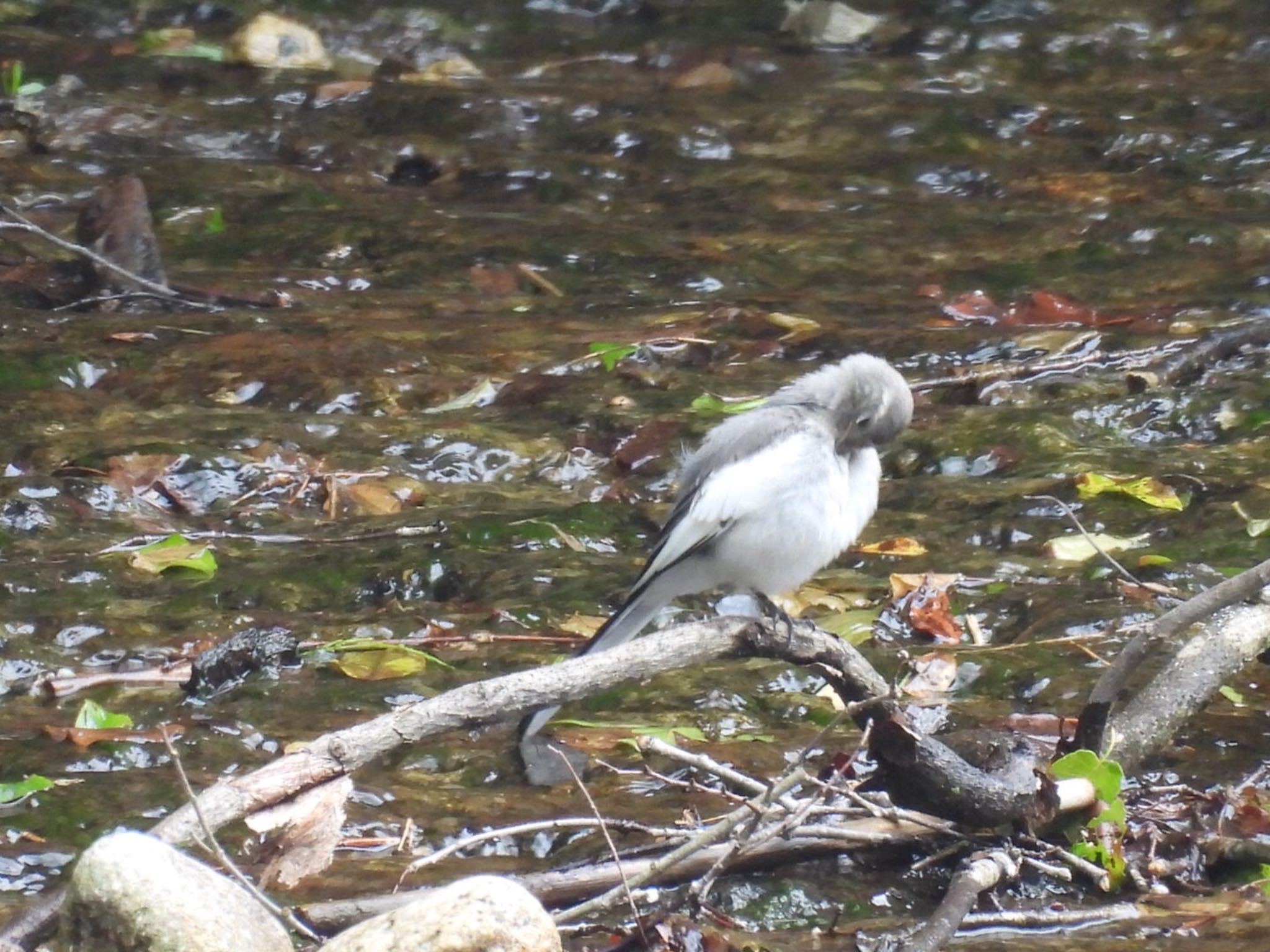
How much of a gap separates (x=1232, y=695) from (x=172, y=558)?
3.22 metres

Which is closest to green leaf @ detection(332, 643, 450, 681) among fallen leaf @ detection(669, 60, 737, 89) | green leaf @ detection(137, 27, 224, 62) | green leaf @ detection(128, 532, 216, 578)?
green leaf @ detection(128, 532, 216, 578)

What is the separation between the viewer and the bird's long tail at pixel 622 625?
4754mm

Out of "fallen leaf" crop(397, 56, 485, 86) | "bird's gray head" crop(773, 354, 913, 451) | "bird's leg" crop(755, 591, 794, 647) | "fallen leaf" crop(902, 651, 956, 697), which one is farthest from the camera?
"fallen leaf" crop(397, 56, 485, 86)

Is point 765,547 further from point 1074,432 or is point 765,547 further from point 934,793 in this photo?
point 1074,432

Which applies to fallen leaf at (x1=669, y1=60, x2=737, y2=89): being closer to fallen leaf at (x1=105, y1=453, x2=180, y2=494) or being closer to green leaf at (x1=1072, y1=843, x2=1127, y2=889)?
fallen leaf at (x1=105, y1=453, x2=180, y2=494)

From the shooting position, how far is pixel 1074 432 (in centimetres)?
703

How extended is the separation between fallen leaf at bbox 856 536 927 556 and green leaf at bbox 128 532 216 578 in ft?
7.05

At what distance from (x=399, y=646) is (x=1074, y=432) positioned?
2.96 m

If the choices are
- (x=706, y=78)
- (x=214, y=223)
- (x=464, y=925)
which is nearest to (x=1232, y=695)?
(x=464, y=925)

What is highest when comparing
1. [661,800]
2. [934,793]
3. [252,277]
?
[934,793]

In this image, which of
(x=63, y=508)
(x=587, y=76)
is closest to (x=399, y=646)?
(x=63, y=508)

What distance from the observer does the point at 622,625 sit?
15.9 ft

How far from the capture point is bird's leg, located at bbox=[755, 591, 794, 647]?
3885mm

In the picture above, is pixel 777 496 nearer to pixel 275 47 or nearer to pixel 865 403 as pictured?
pixel 865 403
